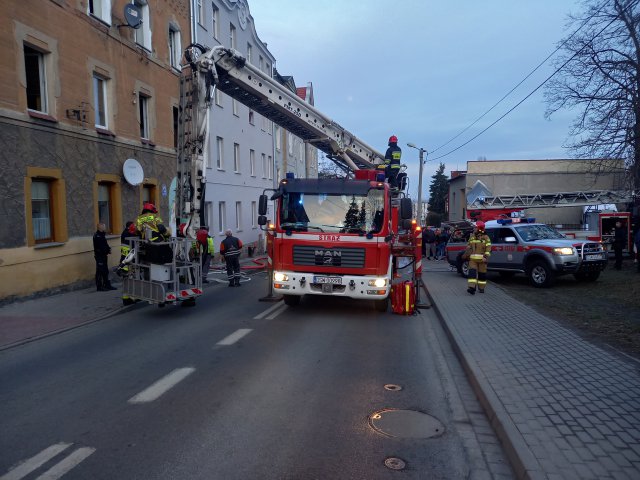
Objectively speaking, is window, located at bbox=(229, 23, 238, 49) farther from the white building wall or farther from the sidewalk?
the sidewalk

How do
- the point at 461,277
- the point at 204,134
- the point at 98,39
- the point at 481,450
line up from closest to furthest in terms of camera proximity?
the point at 481,450
the point at 204,134
the point at 98,39
the point at 461,277

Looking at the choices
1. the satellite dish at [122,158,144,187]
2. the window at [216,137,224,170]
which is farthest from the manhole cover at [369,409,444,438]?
the window at [216,137,224,170]

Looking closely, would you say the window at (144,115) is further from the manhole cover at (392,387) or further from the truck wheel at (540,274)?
the manhole cover at (392,387)

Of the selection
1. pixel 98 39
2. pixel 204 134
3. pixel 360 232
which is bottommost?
pixel 360 232

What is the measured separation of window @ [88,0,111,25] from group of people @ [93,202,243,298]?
574cm

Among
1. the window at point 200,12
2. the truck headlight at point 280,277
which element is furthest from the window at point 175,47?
the truck headlight at point 280,277

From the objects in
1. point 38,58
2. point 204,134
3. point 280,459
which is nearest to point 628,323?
point 280,459

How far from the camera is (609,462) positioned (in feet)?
11.6

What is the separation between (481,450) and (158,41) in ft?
57.3

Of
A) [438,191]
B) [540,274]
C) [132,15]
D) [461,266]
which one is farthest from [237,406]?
[438,191]

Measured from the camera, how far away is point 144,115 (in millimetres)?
16844

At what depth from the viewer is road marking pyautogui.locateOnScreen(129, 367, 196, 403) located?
5.05m

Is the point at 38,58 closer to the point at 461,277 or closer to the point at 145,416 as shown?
the point at 145,416

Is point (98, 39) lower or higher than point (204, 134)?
higher
